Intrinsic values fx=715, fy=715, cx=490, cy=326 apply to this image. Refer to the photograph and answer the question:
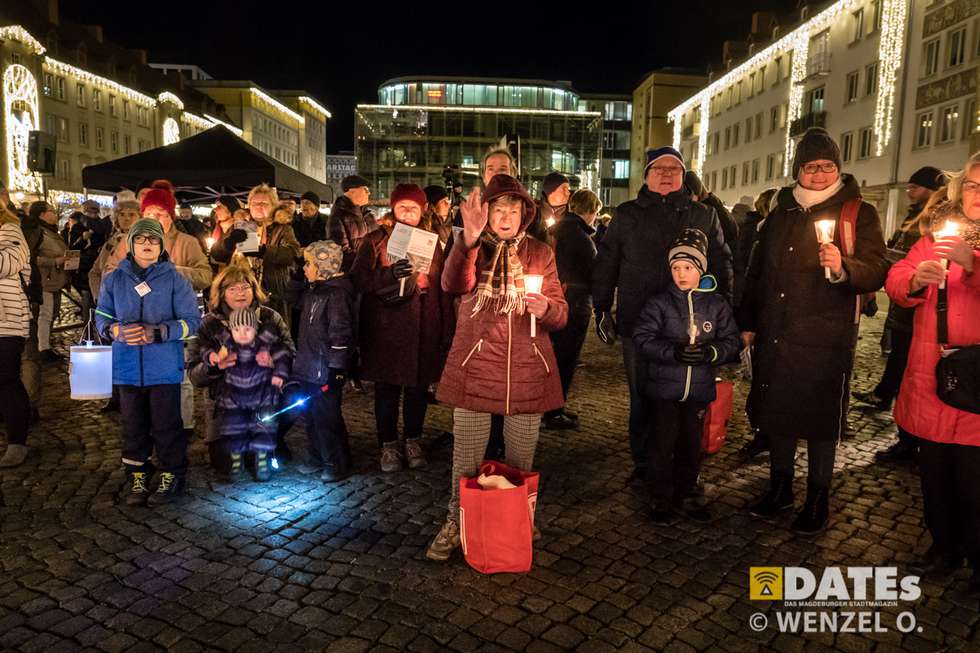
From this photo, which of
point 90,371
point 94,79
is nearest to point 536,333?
point 90,371

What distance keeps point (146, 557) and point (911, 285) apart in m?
4.38

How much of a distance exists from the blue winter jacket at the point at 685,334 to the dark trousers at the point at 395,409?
6.33 feet

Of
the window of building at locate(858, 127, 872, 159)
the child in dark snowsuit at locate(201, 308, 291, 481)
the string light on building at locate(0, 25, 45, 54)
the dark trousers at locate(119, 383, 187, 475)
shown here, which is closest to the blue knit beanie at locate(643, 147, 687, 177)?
the child in dark snowsuit at locate(201, 308, 291, 481)

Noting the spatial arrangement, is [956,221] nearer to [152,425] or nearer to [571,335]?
[571,335]

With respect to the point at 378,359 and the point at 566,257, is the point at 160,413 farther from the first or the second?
the point at 566,257

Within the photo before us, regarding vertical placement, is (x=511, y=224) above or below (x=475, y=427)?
A: above

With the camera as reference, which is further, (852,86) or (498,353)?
(852,86)

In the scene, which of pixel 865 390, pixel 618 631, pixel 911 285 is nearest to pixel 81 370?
pixel 618 631

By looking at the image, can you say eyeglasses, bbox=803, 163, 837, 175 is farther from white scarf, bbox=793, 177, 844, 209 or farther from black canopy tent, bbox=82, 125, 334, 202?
black canopy tent, bbox=82, 125, 334, 202

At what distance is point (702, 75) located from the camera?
68.0 m

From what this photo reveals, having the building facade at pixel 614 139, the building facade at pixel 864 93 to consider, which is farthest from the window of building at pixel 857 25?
the building facade at pixel 614 139

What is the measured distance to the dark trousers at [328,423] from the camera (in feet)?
17.0

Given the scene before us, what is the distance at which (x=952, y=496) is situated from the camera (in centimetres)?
384

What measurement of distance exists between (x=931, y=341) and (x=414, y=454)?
351 cm
